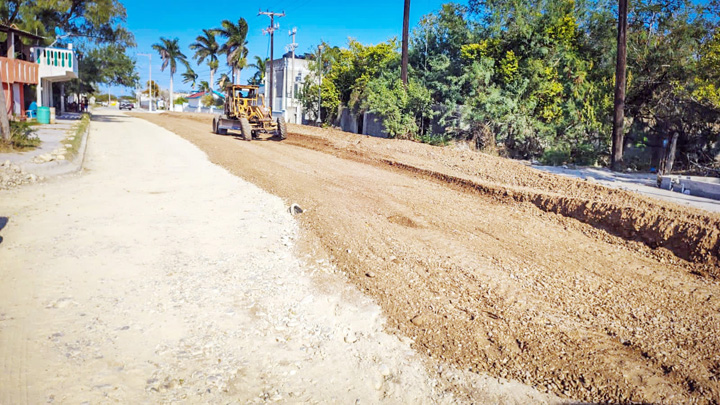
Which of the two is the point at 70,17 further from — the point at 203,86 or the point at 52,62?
the point at 203,86

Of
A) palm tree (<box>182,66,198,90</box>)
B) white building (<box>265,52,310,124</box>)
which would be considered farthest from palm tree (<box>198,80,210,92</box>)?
white building (<box>265,52,310,124</box>)

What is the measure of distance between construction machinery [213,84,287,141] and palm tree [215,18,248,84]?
4277cm

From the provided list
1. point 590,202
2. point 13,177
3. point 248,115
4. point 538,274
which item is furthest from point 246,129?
point 538,274

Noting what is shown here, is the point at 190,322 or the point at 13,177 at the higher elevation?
the point at 13,177

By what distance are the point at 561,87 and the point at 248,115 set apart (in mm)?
14679

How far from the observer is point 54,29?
37562 millimetres

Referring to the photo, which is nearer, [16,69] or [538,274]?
[538,274]

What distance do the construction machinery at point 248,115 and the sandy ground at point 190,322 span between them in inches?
582

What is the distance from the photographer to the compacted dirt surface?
3.89 meters

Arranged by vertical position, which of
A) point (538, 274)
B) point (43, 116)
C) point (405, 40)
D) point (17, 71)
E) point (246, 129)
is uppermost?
point (405, 40)

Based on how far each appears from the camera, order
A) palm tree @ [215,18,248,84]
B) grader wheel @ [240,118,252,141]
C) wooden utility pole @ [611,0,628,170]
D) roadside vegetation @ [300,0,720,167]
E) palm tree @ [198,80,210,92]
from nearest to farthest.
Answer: wooden utility pole @ [611,0,628,170] → roadside vegetation @ [300,0,720,167] → grader wheel @ [240,118,252,141] → palm tree @ [215,18,248,84] → palm tree @ [198,80,210,92]

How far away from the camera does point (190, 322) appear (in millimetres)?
4477

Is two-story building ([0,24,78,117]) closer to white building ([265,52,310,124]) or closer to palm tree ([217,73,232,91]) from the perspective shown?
white building ([265,52,310,124])

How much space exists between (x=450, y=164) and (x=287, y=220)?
24.7 ft
